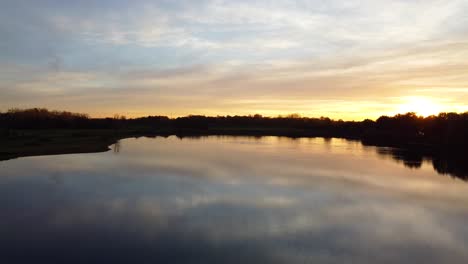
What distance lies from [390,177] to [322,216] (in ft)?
52.3

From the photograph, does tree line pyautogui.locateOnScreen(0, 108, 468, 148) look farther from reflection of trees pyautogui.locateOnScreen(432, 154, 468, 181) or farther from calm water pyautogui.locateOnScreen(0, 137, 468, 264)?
calm water pyautogui.locateOnScreen(0, 137, 468, 264)

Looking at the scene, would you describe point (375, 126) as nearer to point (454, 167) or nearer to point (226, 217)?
point (454, 167)

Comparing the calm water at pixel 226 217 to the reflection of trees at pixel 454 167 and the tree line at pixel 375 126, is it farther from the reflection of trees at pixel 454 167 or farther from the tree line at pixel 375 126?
the tree line at pixel 375 126

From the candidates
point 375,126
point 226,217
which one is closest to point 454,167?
point 226,217

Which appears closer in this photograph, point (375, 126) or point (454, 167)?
point (454, 167)

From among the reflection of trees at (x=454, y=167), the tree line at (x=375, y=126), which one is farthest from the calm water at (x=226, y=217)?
the tree line at (x=375, y=126)

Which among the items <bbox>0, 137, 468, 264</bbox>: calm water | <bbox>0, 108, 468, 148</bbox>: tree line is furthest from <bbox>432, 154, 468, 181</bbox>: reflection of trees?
<bbox>0, 108, 468, 148</bbox>: tree line

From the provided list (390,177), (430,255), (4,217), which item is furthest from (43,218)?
(390,177)

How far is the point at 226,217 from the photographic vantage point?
15.9 meters

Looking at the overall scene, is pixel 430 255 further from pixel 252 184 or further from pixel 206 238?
pixel 252 184

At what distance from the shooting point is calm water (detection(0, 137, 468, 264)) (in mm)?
11820

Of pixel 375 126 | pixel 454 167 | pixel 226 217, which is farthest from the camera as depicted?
pixel 375 126

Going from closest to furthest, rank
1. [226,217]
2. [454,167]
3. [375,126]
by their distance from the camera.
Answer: [226,217], [454,167], [375,126]

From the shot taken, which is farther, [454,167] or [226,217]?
[454,167]
